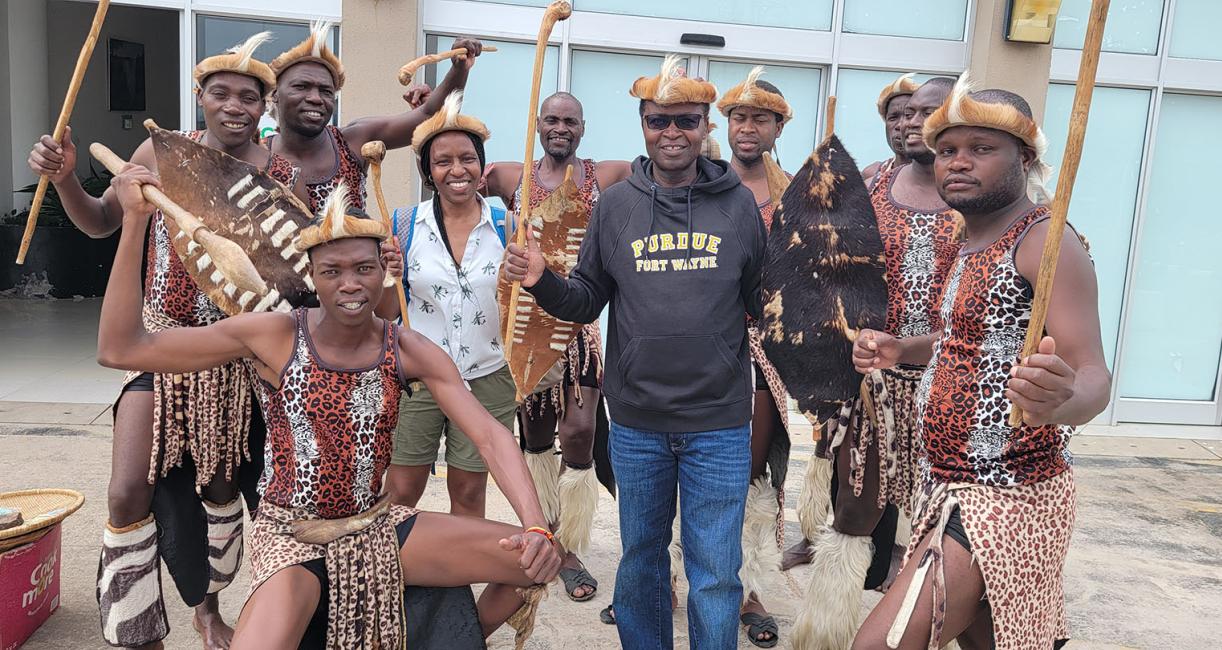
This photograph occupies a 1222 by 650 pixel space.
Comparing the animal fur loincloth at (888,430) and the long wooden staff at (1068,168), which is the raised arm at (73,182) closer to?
the animal fur loincloth at (888,430)

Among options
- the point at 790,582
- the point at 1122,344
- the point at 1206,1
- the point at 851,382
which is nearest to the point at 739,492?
the point at 851,382

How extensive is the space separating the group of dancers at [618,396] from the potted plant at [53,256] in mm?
7838

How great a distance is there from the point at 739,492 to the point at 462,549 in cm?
85

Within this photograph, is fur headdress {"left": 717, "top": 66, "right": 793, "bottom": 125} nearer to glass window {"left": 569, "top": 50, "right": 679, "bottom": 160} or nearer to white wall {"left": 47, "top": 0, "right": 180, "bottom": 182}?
glass window {"left": 569, "top": 50, "right": 679, "bottom": 160}

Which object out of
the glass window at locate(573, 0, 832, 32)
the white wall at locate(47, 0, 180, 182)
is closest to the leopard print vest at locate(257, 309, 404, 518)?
the glass window at locate(573, 0, 832, 32)

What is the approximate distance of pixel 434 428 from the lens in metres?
3.59

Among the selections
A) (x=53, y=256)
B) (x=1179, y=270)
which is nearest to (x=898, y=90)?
(x=1179, y=270)

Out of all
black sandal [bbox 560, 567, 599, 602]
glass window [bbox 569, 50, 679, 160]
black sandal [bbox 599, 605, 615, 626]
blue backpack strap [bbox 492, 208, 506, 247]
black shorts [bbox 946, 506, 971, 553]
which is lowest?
black sandal [bbox 599, 605, 615, 626]

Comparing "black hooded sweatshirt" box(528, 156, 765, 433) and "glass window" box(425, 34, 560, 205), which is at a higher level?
"glass window" box(425, 34, 560, 205)

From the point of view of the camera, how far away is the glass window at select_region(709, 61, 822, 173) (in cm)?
706

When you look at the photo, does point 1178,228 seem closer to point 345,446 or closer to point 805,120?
point 805,120

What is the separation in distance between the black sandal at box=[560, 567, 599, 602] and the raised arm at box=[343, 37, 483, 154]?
1.94 meters

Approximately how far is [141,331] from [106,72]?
40.2ft

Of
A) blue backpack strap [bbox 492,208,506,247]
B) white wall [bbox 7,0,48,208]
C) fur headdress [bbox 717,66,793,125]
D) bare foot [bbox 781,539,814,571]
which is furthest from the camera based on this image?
white wall [bbox 7,0,48,208]
